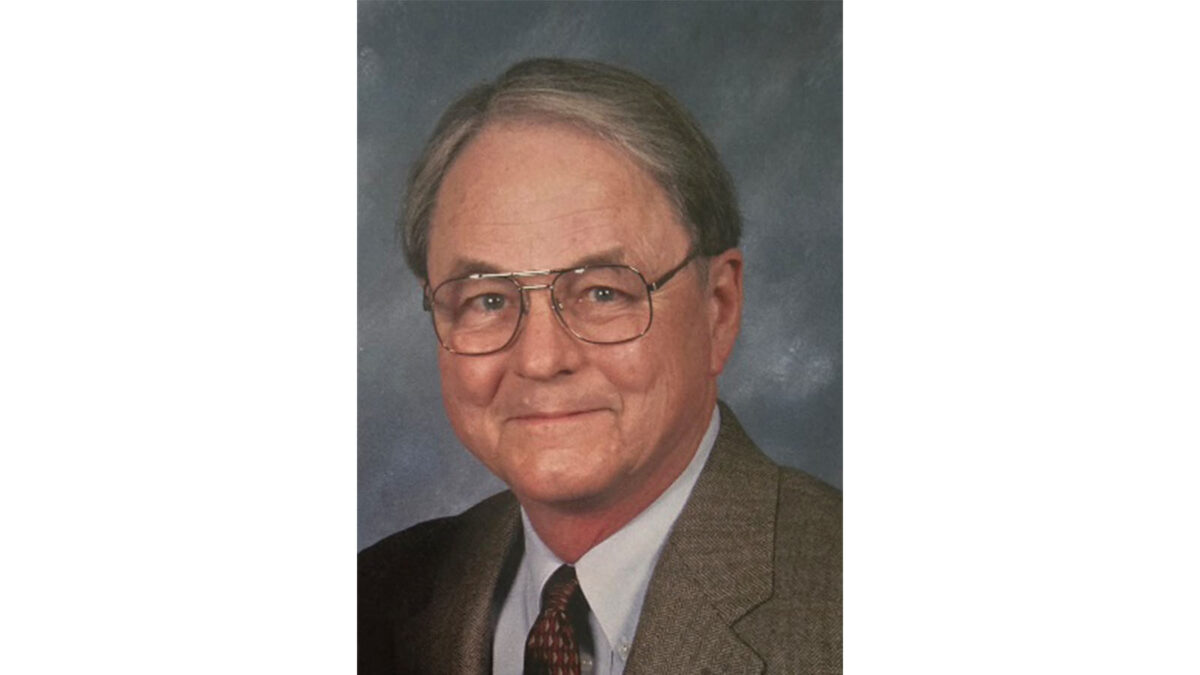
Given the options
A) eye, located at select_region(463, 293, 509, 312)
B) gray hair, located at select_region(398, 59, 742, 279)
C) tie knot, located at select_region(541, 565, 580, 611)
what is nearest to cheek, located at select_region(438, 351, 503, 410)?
eye, located at select_region(463, 293, 509, 312)

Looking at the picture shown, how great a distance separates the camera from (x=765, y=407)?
3.20 m

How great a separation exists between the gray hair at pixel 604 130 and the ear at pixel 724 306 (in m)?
0.03

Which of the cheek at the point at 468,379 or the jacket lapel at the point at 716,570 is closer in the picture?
the jacket lapel at the point at 716,570

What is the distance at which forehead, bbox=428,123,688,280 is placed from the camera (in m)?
3.20

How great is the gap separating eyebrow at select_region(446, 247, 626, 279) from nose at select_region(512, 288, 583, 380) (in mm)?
89

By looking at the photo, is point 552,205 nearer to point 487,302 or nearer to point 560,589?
point 487,302

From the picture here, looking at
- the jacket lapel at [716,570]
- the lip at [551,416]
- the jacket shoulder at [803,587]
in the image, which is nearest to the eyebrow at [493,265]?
the lip at [551,416]

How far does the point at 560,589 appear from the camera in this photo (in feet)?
10.8

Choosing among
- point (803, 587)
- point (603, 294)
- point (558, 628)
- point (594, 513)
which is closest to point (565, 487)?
point (594, 513)

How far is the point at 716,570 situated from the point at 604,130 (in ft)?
3.13

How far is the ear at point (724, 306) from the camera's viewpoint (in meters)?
3.20

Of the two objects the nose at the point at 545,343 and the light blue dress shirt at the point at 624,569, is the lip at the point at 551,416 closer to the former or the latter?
the nose at the point at 545,343

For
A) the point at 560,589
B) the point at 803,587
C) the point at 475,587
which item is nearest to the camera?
the point at 803,587
